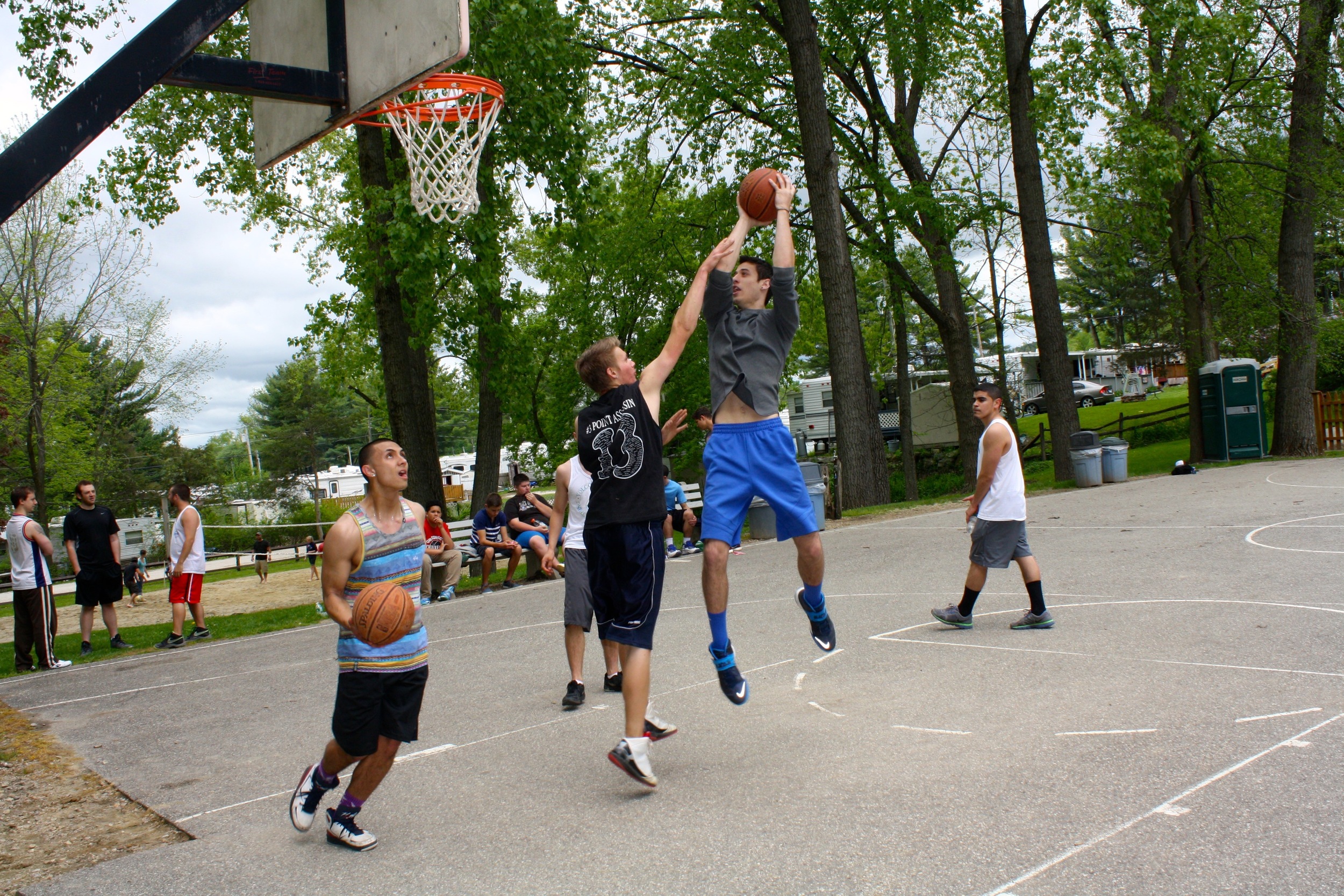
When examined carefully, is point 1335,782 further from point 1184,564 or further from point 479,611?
point 479,611

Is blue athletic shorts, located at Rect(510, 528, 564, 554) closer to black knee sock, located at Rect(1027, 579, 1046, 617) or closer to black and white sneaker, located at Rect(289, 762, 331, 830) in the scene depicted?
black knee sock, located at Rect(1027, 579, 1046, 617)

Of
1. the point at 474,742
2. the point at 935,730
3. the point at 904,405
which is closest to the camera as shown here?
the point at 935,730

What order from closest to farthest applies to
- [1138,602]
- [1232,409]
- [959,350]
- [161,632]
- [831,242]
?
[1138,602]
[161,632]
[831,242]
[1232,409]
[959,350]

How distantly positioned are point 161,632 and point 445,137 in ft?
27.5

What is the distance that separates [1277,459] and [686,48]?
16.4m

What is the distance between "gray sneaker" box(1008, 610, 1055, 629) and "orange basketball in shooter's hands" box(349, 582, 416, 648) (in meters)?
4.84

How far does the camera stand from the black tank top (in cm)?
479

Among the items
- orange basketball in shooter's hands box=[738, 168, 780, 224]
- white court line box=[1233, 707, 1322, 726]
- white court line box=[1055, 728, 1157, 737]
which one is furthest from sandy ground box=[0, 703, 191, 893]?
white court line box=[1233, 707, 1322, 726]

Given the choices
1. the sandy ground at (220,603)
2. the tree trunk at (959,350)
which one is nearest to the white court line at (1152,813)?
the sandy ground at (220,603)

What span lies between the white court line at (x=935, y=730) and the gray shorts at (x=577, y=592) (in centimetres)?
230

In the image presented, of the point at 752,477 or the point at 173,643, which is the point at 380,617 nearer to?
the point at 752,477

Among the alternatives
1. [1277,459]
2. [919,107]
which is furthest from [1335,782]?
[919,107]

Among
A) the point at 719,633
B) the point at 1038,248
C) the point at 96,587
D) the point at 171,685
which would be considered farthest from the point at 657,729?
the point at 1038,248

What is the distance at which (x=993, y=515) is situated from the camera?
748cm
